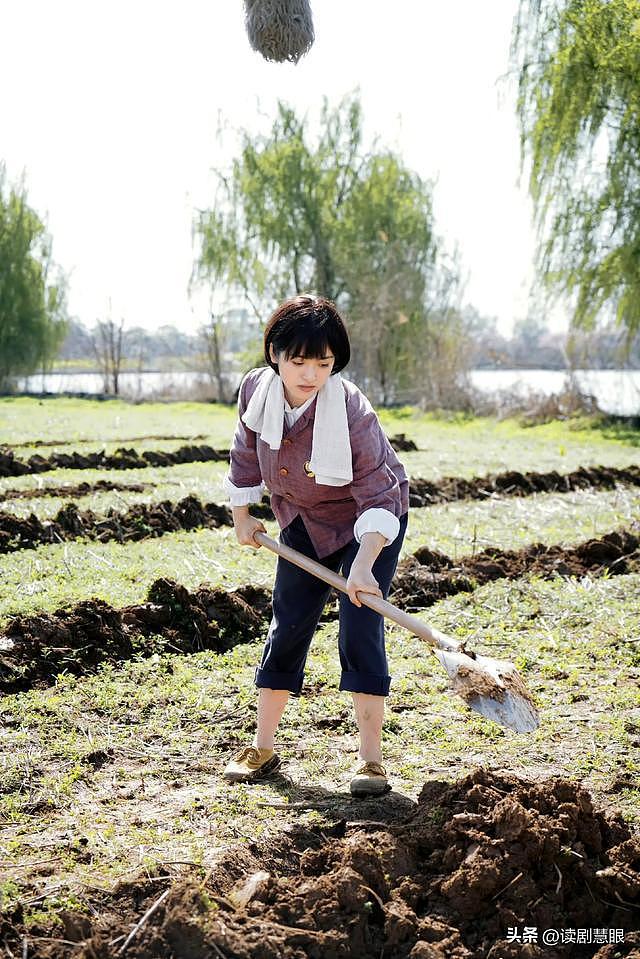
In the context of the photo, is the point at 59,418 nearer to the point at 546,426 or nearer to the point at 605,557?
the point at 546,426

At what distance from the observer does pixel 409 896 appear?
262cm

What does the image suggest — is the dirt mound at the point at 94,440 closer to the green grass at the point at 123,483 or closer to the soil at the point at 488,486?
the green grass at the point at 123,483

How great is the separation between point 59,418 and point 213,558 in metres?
12.4

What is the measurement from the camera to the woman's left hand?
3230 mm

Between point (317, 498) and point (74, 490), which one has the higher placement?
Result: point (317, 498)

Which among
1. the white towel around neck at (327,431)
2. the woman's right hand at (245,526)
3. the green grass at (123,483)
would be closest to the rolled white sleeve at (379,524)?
the white towel around neck at (327,431)

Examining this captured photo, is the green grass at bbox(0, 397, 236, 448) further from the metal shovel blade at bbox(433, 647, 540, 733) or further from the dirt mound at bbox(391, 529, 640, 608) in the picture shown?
the metal shovel blade at bbox(433, 647, 540, 733)

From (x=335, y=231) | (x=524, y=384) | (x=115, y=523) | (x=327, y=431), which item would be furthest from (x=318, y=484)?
(x=335, y=231)

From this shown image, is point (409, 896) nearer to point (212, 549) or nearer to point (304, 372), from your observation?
point (304, 372)

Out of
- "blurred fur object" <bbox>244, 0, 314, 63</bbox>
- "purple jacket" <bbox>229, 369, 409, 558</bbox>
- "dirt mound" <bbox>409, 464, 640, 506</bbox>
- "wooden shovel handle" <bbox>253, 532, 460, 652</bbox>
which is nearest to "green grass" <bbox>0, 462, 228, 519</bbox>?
"dirt mound" <bbox>409, 464, 640, 506</bbox>

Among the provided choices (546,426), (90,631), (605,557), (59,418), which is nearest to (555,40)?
(546,426)

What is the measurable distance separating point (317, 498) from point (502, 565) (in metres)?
3.66

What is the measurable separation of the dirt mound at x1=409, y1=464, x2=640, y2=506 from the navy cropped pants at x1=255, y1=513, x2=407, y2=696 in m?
6.14

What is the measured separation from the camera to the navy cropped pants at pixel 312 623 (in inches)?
135
